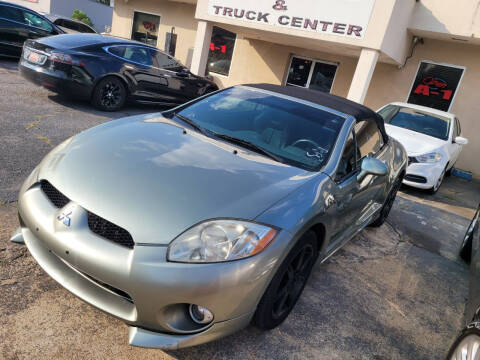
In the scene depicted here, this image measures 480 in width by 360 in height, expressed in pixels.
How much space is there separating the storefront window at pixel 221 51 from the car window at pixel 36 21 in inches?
228

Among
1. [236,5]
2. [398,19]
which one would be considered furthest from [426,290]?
[236,5]

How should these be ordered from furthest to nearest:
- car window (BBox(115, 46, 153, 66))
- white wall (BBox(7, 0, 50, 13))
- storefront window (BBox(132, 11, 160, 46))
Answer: white wall (BBox(7, 0, 50, 13))
storefront window (BBox(132, 11, 160, 46))
car window (BBox(115, 46, 153, 66))

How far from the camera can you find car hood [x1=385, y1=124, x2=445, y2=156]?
683cm

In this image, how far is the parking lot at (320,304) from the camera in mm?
2129

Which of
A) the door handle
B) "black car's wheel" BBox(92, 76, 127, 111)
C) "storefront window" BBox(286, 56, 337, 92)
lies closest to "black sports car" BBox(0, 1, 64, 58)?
"black car's wheel" BBox(92, 76, 127, 111)

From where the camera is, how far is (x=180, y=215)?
1957 mm

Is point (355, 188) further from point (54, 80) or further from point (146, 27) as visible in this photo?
point (146, 27)

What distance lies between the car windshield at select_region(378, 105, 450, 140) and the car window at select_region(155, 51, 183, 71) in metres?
4.64

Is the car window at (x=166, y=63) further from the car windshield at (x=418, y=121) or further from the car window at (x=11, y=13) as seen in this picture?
the car windshield at (x=418, y=121)

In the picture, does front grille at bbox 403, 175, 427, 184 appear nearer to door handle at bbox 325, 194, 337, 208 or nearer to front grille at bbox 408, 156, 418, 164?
front grille at bbox 408, 156, 418, 164

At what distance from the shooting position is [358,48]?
9172 millimetres

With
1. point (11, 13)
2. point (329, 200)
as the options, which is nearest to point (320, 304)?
point (329, 200)

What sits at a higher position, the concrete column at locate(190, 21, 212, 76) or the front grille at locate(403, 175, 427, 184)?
the concrete column at locate(190, 21, 212, 76)

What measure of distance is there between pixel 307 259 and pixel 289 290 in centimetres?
27
